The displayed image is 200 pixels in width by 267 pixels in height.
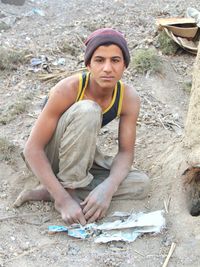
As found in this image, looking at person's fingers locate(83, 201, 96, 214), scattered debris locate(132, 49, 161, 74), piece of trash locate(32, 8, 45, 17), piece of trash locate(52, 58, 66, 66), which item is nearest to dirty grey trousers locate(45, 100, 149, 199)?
person's fingers locate(83, 201, 96, 214)

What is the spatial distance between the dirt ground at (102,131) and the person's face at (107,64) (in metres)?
0.77

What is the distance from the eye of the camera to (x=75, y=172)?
2996 millimetres

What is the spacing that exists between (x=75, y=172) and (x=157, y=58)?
2333 mm

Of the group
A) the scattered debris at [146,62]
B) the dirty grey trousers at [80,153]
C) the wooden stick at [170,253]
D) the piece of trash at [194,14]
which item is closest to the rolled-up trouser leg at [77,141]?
the dirty grey trousers at [80,153]

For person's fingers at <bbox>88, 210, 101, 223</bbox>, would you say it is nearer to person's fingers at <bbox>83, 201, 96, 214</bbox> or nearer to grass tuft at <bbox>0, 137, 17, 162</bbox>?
person's fingers at <bbox>83, 201, 96, 214</bbox>

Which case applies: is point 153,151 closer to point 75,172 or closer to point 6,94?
point 75,172

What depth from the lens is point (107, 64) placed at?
2834 millimetres

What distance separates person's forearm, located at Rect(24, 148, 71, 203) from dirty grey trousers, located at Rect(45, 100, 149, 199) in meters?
0.06

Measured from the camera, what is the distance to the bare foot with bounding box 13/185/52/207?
3.19 metres

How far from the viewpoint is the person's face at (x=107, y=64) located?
284cm

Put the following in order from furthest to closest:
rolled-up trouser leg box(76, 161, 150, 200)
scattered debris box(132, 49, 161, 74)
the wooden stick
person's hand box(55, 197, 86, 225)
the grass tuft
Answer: scattered debris box(132, 49, 161, 74) → the grass tuft → rolled-up trouser leg box(76, 161, 150, 200) → person's hand box(55, 197, 86, 225) → the wooden stick

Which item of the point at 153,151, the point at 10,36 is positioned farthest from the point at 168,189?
the point at 10,36

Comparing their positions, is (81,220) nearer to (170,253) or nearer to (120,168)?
(120,168)

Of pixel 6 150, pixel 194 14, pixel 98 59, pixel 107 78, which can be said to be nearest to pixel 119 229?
pixel 107 78
